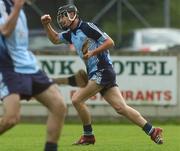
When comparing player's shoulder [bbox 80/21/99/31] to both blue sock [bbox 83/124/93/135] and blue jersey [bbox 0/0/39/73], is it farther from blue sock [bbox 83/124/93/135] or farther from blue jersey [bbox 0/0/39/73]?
blue jersey [bbox 0/0/39/73]

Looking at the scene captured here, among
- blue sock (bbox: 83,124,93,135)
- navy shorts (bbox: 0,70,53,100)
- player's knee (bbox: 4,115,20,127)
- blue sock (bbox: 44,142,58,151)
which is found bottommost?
blue sock (bbox: 83,124,93,135)

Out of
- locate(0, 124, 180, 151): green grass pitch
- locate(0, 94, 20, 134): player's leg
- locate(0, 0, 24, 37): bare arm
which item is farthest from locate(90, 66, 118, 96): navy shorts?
locate(0, 0, 24, 37): bare arm

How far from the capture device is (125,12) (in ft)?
125

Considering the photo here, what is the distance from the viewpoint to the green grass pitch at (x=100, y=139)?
14086mm

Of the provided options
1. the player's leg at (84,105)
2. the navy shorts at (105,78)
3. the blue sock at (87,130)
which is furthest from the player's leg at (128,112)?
the blue sock at (87,130)

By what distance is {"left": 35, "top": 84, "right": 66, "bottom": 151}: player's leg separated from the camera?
10.8 meters

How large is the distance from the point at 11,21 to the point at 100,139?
628 cm

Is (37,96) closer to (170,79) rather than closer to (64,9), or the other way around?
(64,9)

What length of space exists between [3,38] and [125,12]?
27.2 m

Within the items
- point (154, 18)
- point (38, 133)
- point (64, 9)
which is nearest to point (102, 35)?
point (64, 9)

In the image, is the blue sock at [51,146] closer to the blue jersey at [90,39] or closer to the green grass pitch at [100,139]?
the green grass pitch at [100,139]

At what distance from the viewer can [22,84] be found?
35.4 feet

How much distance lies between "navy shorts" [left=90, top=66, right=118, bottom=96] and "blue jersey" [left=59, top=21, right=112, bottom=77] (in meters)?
0.07

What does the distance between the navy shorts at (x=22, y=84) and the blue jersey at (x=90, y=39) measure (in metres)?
3.71
